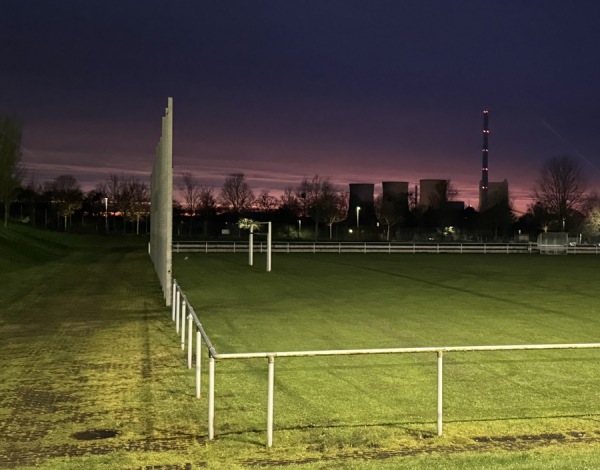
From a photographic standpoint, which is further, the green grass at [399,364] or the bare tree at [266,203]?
the bare tree at [266,203]

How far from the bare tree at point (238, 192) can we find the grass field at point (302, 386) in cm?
9221

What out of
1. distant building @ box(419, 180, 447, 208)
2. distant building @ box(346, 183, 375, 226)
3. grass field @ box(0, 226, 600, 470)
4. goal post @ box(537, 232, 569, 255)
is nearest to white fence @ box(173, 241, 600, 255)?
goal post @ box(537, 232, 569, 255)

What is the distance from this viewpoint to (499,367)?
11.5 meters

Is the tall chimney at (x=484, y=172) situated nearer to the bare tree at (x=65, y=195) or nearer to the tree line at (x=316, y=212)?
the tree line at (x=316, y=212)

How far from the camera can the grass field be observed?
6.92 meters

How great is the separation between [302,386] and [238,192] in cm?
10560

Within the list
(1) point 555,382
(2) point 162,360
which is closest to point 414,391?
(1) point 555,382

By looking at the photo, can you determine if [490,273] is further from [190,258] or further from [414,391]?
[414,391]

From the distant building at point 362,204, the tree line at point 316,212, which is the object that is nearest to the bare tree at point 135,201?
the tree line at point 316,212

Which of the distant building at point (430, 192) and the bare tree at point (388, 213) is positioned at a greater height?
the distant building at point (430, 192)

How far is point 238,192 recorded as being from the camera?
11456 centimetres

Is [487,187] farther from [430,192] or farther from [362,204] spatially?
[362,204]

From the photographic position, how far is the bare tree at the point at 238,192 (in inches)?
4513

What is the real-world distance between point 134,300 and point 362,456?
52.6 ft
